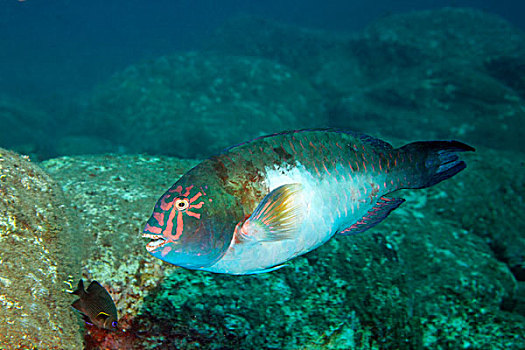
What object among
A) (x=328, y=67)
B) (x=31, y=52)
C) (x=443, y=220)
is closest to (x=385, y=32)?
(x=328, y=67)

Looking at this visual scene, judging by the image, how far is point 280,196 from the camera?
130 centimetres

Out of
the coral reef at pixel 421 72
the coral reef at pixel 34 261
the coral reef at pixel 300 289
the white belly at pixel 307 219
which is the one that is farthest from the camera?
the coral reef at pixel 421 72

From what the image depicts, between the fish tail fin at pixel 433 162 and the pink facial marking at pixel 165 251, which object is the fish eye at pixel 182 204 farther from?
the fish tail fin at pixel 433 162

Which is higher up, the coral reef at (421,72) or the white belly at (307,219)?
the coral reef at (421,72)

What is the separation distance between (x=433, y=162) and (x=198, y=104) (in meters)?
12.1

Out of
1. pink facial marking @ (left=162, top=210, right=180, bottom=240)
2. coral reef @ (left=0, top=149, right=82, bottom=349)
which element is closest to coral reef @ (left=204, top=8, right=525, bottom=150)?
coral reef @ (left=0, top=149, right=82, bottom=349)

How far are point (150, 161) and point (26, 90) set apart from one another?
33279mm

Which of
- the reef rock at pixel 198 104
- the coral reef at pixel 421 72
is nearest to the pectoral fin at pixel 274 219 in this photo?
the reef rock at pixel 198 104

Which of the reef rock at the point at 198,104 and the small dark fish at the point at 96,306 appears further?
the reef rock at the point at 198,104

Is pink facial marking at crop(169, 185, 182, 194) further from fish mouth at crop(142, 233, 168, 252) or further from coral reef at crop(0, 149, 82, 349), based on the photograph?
coral reef at crop(0, 149, 82, 349)

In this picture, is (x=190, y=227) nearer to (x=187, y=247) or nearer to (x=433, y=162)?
(x=187, y=247)

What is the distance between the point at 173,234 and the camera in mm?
1258

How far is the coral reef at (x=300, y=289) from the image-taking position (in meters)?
2.43

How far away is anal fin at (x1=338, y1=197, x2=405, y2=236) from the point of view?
1.81 meters
